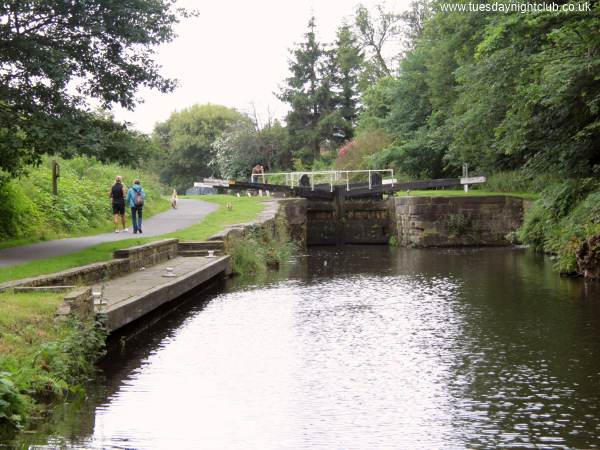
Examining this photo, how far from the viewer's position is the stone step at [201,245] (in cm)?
1988

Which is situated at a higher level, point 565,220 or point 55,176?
point 55,176

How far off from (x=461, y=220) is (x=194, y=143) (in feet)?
140

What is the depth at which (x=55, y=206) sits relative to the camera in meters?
21.8

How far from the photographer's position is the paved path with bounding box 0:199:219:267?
15.6m

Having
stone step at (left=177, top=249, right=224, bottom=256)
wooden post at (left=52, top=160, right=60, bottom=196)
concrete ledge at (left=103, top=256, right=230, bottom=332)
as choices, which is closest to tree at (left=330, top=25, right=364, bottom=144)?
wooden post at (left=52, top=160, right=60, bottom=196)

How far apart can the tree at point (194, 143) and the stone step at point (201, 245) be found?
4999 centimetres

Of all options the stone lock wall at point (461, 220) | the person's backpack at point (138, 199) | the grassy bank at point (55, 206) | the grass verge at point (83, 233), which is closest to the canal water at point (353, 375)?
the grass verge at point (83, 233)

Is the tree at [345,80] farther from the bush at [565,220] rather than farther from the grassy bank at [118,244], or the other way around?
the bush at [565,220]

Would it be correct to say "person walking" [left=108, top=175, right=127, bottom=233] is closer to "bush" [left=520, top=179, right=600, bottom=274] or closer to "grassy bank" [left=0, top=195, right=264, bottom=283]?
"grassy bank" [left=0, top=195, right=264, bottom=283]

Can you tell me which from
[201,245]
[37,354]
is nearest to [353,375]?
[37,354]

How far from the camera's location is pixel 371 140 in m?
47.9

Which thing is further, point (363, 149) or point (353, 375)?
point (363, 149)

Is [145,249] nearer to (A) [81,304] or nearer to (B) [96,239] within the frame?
(B) [96,239]

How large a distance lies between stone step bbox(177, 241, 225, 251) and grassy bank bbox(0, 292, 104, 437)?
943cm
